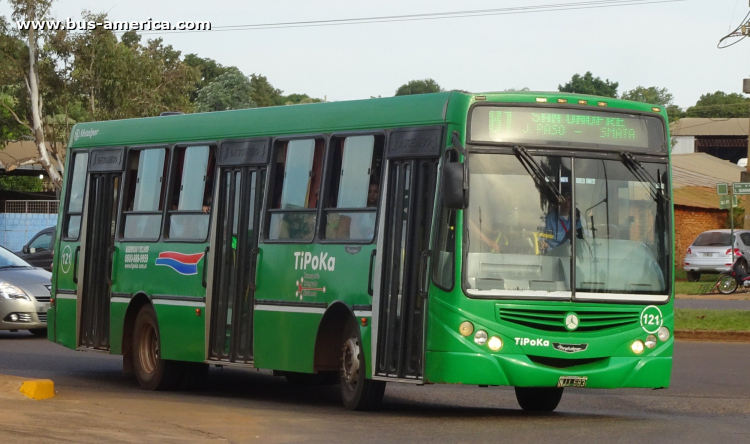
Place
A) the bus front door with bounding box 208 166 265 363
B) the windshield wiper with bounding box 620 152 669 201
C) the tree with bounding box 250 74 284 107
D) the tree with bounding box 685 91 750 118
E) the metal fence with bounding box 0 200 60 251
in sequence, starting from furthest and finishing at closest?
the tree with bounding box 685 91 750 118 → the tree with bounding box 250 74 284 107 → the metal fence with bounding box 0 200 60 251 → the bus front door with bounding box 208 166 265 363 → the windshield wiper with bounding box 620 152 669 201

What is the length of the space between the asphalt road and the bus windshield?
1.16 metres

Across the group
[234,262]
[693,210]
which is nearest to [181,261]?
[234,262]

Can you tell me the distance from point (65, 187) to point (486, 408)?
618 cm

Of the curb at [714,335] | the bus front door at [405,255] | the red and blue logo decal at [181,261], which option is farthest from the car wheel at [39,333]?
the bus front door at [405,255]

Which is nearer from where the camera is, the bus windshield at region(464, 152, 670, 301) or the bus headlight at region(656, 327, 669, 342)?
the bus windshield at region(464, 152, 670, 301)

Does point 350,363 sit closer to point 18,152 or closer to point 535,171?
point 535,171

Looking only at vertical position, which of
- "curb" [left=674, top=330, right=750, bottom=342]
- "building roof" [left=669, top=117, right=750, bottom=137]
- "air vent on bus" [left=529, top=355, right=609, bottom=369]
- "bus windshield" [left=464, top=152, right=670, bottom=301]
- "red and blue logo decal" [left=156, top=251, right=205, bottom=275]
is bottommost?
"air vent on bus" [left=529, top=355, right=609, bottom=369]

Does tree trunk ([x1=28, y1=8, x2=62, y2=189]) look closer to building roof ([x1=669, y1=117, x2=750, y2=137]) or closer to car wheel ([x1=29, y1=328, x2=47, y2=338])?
car wheel ([x1=29, y1=328, x2=47, y2=338])

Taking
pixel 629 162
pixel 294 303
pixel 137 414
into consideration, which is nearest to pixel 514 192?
pixel 629 162

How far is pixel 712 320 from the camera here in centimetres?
2227

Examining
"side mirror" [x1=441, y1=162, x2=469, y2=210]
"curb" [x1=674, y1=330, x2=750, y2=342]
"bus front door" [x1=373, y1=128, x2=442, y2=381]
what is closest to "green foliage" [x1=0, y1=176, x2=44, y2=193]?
"curb" [x1=674, y1=330, x2=750, y2=342]

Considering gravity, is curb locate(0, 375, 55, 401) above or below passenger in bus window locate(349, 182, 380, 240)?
below

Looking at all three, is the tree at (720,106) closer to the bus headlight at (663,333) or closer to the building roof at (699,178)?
the building roof at (699,178)

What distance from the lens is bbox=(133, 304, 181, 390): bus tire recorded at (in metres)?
13.9
